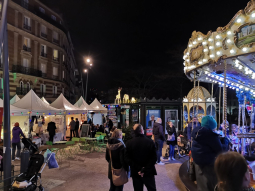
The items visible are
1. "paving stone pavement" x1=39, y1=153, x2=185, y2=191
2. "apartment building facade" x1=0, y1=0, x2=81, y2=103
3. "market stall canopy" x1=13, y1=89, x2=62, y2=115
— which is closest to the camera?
"paving stone pavement" x1=39, y1=153, x2=185, y2=191

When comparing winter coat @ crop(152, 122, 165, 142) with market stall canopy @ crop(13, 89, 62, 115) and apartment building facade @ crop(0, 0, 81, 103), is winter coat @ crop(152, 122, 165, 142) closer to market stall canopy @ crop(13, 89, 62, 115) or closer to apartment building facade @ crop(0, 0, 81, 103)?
market stall canopy @ crop(13, 89, 62, 115)

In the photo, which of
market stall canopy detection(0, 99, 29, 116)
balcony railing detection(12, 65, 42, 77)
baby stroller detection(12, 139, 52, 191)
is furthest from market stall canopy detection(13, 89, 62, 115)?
balcony railing detection(12, 65, 42, 77)

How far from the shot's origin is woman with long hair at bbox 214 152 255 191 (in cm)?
160

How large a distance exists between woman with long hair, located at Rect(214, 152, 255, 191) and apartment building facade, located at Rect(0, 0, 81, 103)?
23906 mm

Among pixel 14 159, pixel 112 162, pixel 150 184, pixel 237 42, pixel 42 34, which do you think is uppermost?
pixel 42 34

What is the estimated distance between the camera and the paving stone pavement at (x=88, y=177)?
18.0ft

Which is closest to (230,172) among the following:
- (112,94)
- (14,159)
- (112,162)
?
(112,162)

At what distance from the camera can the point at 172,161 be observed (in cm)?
813

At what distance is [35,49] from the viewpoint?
26.8m

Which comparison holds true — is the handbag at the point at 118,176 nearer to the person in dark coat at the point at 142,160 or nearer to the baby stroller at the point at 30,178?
the person in dark coat at the point at 142,160

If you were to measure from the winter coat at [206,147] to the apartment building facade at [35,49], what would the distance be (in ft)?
74.8

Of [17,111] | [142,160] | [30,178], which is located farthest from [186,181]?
[17,111]

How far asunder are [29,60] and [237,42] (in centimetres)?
2617

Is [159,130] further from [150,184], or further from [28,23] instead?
[28,23]
